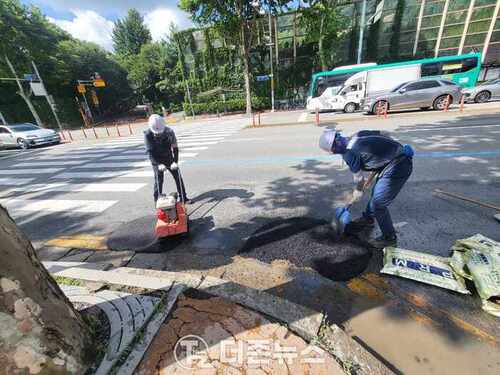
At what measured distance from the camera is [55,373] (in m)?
1.46

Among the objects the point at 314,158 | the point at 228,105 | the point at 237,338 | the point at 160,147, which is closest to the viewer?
the point at 237,338

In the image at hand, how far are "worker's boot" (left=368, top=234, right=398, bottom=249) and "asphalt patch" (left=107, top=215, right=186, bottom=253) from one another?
9.04 ft

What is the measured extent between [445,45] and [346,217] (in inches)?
1199

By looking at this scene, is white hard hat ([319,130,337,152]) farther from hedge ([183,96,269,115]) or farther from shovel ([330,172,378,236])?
hedge ([183,96,269,115])

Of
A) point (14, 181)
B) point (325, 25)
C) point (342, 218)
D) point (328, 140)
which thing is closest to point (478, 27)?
point (325, 25)

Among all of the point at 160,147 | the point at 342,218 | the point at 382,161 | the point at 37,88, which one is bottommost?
the point at 342,218

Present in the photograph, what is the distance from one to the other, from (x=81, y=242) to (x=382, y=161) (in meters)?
4.74

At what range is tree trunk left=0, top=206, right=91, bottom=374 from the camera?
1277mm

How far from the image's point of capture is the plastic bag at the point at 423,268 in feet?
7.63

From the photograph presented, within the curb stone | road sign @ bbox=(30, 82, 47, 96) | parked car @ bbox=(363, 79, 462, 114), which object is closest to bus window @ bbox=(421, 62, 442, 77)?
parked car @ bbox=(363, 79, 462, 114)

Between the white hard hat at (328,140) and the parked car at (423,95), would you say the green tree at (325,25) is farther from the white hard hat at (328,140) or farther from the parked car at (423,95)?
the white hard hat at (328,140)

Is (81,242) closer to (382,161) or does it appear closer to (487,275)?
(382,161)

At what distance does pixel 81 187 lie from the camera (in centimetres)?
643

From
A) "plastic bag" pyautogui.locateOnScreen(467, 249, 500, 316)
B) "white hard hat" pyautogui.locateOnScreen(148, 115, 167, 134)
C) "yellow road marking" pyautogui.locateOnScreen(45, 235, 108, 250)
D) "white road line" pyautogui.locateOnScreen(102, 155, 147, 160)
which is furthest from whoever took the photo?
"white road line" pyautogui.locateOnScreen(102, 155, 147, 160)
